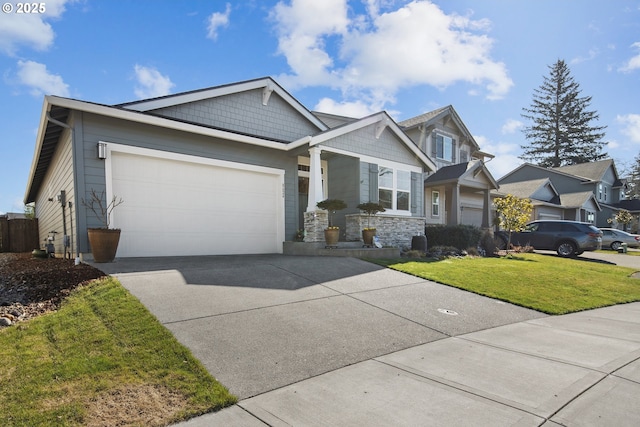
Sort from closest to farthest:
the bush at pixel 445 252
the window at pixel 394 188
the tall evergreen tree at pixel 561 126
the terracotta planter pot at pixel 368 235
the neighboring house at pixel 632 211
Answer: the terracotta planter pot at pixel 368 235 < the bush at pixel 445 252 < the window at pixel 394 188 < the neighboring house at pixel 632 211 < the tall evergreen tree at pixel 561 126

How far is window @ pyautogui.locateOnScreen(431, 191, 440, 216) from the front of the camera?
63.0 ft

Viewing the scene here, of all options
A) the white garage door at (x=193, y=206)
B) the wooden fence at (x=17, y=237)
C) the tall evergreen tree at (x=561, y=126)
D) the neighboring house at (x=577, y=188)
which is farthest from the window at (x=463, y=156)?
the tall evergreen tree at (x=561, y=126)

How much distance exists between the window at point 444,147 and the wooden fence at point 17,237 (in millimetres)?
22212

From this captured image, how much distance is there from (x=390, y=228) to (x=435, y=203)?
8.43 meters

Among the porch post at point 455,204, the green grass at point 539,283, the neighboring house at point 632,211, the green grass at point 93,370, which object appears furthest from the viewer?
the neighboring house at point 632,211

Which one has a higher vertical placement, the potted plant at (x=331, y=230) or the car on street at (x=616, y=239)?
the potted plant at (x=331, y=230)

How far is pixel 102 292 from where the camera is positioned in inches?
189

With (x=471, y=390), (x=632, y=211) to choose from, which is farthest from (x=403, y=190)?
(x=632, y=211)

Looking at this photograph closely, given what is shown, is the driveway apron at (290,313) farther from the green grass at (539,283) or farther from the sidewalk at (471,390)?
the green grass at (539,283)

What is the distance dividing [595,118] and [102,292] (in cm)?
5809

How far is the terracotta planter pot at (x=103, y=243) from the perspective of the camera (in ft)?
22.6

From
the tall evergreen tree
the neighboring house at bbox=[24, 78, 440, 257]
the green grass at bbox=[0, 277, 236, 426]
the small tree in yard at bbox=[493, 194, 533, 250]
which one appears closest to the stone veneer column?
the neighboring house at bbox=[24, 78, 440, 257]

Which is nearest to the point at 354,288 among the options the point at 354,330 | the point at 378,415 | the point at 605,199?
the point at 354,330

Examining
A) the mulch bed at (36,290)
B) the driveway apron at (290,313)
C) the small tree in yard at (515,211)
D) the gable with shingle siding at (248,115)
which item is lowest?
the driveway apron at (290,313)
